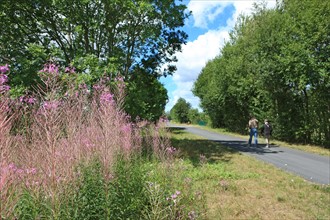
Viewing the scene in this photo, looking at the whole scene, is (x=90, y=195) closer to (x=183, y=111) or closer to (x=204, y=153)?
(x=204, y=153)

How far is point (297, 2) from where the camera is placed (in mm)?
17156

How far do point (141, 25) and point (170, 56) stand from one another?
2719mm

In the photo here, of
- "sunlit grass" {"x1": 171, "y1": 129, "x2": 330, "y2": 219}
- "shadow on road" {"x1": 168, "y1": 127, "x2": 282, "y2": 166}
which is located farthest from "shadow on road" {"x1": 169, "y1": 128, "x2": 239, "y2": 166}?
"sunlit grass" {"x1": 171, "y1": 129, "x2": 330, "y2": 219}

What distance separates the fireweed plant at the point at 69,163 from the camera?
2127 mm

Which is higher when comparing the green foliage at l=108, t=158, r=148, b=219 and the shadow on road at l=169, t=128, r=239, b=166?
the green foliage at l=108, t=158, r=148, b=219

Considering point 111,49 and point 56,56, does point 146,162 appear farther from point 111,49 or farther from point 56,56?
point 111,49

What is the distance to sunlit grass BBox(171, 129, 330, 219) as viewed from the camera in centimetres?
508

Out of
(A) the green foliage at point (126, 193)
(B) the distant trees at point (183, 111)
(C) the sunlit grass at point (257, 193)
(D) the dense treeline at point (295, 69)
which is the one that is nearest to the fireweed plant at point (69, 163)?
(A) the green foliage at point (126, 193)

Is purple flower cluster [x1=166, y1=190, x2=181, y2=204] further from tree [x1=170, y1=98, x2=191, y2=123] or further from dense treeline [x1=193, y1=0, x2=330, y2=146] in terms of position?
tree [x1=170, y1=98, x2=191, y2=123]

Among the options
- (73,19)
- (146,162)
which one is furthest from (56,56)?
(146,162)

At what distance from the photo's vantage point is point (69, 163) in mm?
2527

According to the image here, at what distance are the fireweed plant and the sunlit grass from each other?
53.7 inches

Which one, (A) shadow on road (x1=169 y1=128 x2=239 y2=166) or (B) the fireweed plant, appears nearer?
(B) the fireweed plant

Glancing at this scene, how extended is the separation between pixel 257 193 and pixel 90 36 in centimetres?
986
